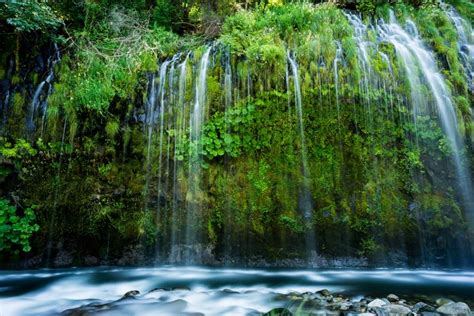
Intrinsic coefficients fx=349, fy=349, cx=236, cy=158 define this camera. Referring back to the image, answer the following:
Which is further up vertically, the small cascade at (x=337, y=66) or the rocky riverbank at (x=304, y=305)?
the small cascade at (x=337, y=66)

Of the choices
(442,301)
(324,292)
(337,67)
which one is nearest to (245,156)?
(337,67)

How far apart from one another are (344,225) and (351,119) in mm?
1854

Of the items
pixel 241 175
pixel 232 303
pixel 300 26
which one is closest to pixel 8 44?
pixel 241 175

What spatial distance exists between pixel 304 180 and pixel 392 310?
9.08ft

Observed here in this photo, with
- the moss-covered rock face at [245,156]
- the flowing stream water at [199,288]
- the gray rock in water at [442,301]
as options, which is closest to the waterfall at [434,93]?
the moss-covered rock face at [245,156]

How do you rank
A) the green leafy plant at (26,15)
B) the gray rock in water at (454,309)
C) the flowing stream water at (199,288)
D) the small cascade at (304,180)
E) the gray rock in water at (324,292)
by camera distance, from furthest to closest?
the green leafy plant at (26,15) < the small cascade at (304,180) < the gray rock in water at (324,292) < the flowing stream water at (199,288) < the gray rock in water at (454,309)

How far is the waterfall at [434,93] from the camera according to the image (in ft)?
19.6

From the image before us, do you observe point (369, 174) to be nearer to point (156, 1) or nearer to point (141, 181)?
point (141, 181)

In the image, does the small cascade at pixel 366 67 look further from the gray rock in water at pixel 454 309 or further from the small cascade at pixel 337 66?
the gray rock in water at pixel 454 309

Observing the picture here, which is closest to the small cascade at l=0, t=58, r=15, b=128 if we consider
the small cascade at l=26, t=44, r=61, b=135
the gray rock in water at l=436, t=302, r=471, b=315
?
the small cascade at l=26, t=44, r=61, b=135

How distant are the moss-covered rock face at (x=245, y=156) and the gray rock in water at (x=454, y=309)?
7.17 feet

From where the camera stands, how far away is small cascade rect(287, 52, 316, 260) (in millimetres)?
5766

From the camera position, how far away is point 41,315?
3.64 meters

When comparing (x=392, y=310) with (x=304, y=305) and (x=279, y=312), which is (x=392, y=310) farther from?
(x=279, y=312)
